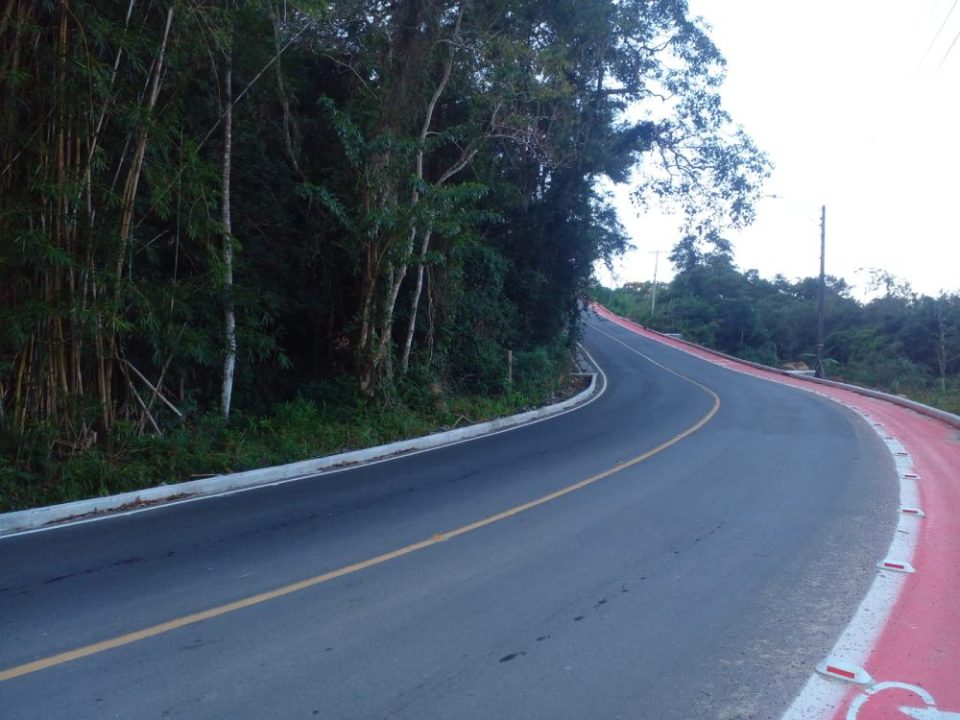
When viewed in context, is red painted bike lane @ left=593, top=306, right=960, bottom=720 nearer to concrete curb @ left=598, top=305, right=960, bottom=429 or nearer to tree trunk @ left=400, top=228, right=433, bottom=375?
concrete curb @ left=598, top=305, right=960, bottom=429

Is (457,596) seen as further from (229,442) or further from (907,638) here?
(229,442)

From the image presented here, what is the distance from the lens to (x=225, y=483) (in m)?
11.5

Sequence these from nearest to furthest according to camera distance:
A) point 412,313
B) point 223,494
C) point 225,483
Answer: point 223,494
point 225,483
point 412,313

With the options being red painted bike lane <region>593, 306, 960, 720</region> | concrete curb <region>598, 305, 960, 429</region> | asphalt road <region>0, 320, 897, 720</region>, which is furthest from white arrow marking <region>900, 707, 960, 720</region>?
concrete curb <region>598, 305, 960, 429</region>

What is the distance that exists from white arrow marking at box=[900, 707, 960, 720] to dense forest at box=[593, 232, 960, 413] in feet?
69.1

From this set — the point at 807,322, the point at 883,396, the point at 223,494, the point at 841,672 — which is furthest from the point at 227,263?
the point at 807,322

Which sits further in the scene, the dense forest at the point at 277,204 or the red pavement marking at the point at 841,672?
the dense forest at the point at 277,204

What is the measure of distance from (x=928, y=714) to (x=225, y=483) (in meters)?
9.11

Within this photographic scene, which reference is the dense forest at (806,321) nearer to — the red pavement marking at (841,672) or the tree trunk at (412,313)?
the tree trunk at (412,313)

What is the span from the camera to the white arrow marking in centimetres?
468

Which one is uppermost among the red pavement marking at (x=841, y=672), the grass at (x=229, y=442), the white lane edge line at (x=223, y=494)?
the red pavement marking at (x=841, y=672)

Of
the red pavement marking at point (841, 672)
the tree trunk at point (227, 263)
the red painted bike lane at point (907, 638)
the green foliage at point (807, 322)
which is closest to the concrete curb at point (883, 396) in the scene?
the green foliage at point (807, 322)

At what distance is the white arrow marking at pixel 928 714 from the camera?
468 centimetres

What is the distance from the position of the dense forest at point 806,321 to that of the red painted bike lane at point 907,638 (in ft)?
53.7
